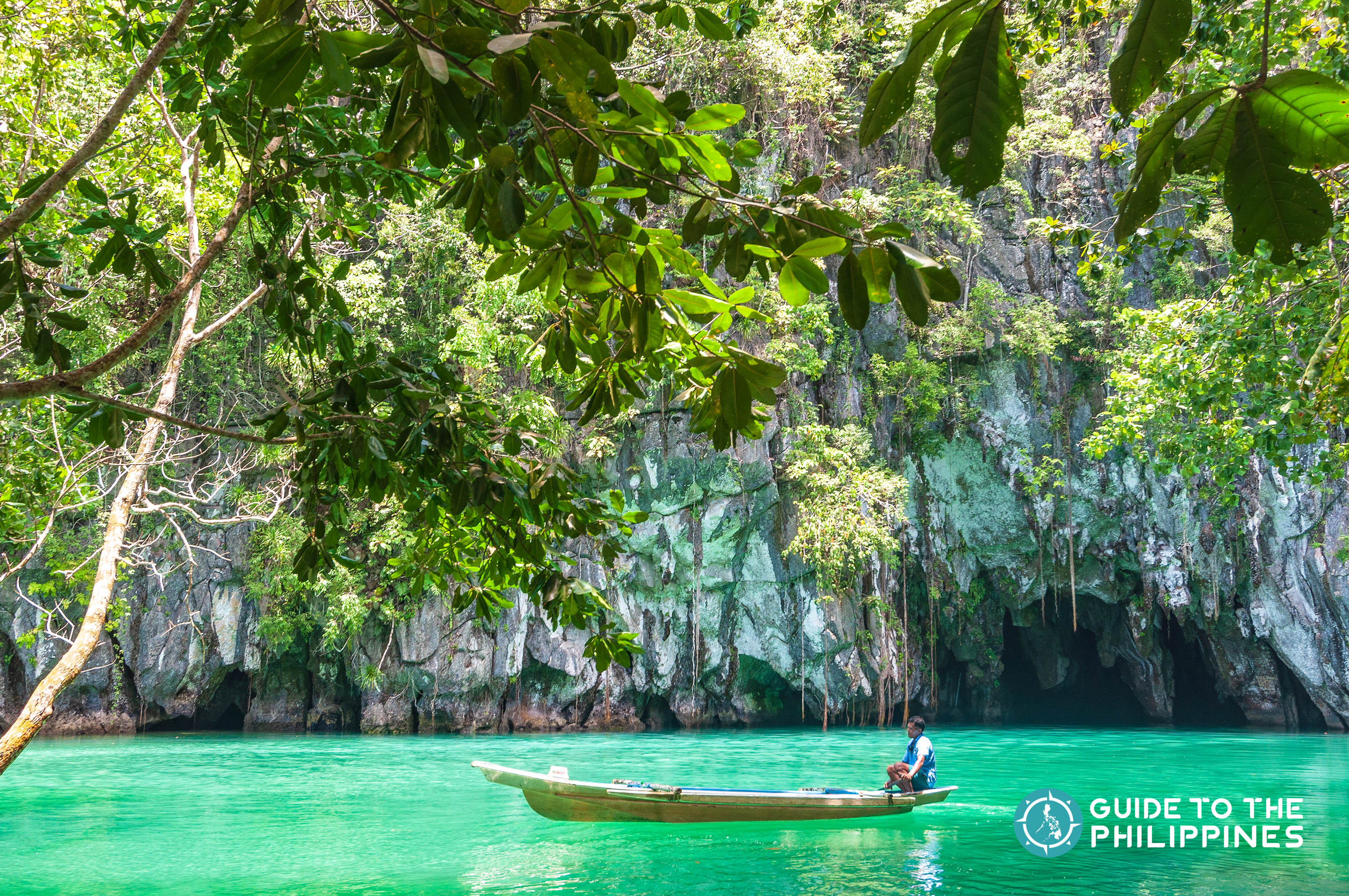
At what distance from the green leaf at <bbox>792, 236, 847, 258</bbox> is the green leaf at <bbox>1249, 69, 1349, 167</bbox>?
0.39 meters

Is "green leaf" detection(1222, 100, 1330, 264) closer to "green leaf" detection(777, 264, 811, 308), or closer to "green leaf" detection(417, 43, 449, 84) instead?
"green leaf" detection(777, 264, 811, 308)

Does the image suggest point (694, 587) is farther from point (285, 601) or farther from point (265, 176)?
point (265, 176)

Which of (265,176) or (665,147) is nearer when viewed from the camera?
(665,147)

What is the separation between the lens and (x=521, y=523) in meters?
2.39

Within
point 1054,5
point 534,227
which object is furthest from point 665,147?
point 1054,5

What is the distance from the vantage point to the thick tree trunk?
3100 millimetres

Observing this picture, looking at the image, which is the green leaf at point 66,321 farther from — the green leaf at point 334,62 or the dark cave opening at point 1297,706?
the dark cave opening at point 1297,706

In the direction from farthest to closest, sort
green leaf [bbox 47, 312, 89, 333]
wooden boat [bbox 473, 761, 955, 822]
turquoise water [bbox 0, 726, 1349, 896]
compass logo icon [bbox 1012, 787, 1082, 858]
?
1. wooden boat [bbox 473, 761, 955, 822]
2. compass logo icon [bbox 1012, 787, 1082, 858]
3. turquoise water [bbox 0, 726, 1349, 896]
4. green leaf [bbox 47, 312, 89, 333]

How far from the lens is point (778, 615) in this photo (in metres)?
14.9

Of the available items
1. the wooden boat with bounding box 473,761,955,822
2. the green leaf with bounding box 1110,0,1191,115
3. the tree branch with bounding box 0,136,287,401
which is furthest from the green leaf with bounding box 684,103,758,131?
the wooden boat with bounding box 473,761,955,822

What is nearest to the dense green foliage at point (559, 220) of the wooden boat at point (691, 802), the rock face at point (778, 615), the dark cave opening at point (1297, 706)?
the wooden boat at point (691, 802)

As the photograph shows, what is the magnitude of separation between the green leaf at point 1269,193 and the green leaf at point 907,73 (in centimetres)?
20

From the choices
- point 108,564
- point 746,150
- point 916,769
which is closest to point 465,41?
point 746,150

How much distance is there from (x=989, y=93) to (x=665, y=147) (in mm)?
479
